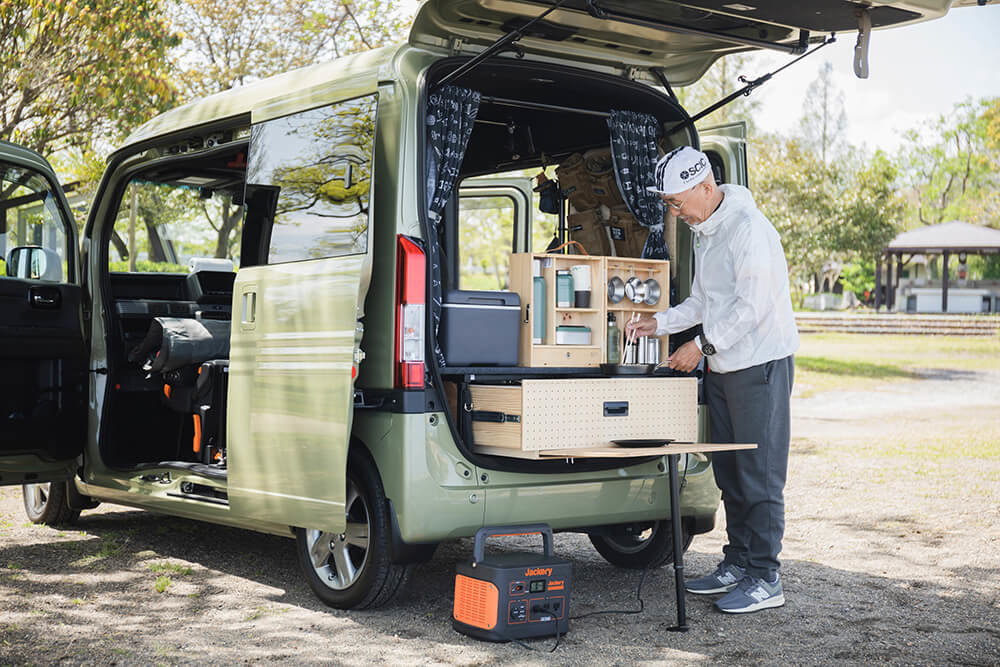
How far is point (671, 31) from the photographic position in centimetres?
481

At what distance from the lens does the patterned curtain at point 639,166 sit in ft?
18.4

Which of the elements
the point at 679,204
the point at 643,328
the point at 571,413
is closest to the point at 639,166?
the point at 679,204

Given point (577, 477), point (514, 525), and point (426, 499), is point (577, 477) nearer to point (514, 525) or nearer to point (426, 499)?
point (514, 525)

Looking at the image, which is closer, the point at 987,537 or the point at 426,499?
the point at 426,499

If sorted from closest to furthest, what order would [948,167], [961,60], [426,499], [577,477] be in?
[426,499]
[577,477]
[948,167]
[961,60]

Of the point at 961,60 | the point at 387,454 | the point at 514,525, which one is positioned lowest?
the point at 514,525

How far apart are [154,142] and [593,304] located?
2587mm

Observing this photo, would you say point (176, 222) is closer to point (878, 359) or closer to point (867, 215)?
point (878, 359)

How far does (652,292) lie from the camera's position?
218 inches

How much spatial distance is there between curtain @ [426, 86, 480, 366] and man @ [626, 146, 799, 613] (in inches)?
36.3

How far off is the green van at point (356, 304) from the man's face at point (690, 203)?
42 cm

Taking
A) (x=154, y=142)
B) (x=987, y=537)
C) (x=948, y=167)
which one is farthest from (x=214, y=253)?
(x=948, y=167)

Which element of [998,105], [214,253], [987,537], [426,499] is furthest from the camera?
[998,105]

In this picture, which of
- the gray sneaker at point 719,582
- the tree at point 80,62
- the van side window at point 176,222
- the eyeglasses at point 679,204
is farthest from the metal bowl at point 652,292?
the tree at point 80,62
